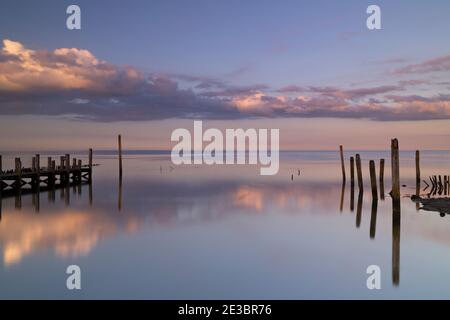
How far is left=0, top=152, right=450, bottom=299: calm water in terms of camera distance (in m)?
9.21

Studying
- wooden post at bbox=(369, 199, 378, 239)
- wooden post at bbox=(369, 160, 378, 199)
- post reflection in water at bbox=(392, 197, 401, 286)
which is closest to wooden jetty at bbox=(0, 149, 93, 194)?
wooden post at bbox=(369, 199, 378, 239)

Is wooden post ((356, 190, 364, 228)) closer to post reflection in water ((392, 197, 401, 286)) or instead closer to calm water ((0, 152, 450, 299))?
calm water ((0, 152, 450, 299))

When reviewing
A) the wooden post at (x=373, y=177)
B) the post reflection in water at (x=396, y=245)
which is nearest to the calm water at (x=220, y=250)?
the post reflection in water at (x=396, y=245)

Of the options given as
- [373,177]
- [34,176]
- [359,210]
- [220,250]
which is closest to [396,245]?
[220,250]

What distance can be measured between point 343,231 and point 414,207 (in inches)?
243

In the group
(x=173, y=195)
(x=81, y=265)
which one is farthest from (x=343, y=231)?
(x=173, y=195)

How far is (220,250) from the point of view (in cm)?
1257

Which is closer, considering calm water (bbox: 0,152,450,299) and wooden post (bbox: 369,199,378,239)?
calm water (bbox: 0,152,450,299)

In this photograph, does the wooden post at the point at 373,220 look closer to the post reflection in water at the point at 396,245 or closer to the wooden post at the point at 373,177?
the wooden post at the point at 373,177

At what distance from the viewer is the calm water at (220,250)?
363 inches

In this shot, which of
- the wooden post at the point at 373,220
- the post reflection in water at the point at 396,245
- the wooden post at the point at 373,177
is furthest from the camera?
the wooden post at the point at 373,177

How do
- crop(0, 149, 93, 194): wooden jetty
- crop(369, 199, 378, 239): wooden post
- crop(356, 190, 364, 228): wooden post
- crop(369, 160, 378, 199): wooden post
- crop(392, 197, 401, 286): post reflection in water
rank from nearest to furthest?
crop(392, 197, 401, 286): post reflection in water → crop(369, 199, 378, 239): wooden post → crop(356, 190, 364, 228): wooden post → crop(369, 160, 378, 199): wooden post → crop(0, 149, 93, 194): wooden jetty

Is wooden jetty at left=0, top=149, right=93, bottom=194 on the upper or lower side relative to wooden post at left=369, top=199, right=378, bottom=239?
upper
